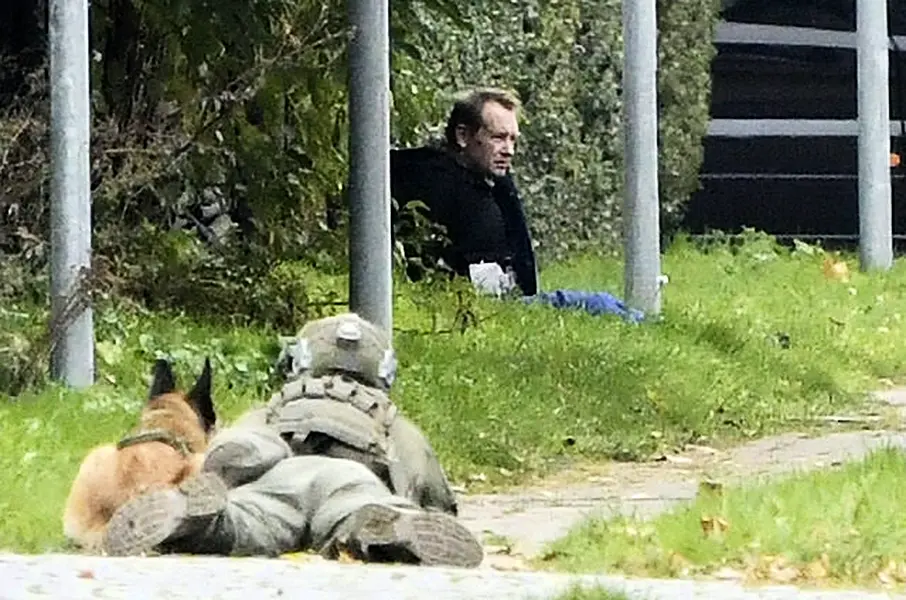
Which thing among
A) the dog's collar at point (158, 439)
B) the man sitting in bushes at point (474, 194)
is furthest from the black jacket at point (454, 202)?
the dog's collar at point (158, 439)

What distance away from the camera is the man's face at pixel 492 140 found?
39.5 ft

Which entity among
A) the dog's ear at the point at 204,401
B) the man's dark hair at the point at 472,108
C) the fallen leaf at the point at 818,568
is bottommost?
the fallen leaf at the point at 818,568

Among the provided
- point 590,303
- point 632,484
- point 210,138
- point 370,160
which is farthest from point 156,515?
point 590,303

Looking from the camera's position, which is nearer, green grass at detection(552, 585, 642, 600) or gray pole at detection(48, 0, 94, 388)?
green grass at detection(552, 585, 642, 600)

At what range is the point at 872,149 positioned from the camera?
18062 mm

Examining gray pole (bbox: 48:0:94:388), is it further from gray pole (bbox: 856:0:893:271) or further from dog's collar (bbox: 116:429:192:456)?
gray pole (bbox: 856:0:893:271)

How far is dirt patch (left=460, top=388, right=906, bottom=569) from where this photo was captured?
7605mm

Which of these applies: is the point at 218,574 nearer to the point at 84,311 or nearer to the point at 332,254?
the point at 84,311

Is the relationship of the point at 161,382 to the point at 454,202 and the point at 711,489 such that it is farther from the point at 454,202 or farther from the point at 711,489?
the point at 454,202

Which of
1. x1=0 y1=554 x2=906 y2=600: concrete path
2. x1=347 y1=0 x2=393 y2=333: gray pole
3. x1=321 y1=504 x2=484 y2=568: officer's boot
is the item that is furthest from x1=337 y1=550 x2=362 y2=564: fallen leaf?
x1=347 y1=0 x2=393 y2=333: gray pole

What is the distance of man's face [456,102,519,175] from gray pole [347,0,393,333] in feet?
7.64

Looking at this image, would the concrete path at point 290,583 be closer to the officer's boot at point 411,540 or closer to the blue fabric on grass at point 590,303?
the officer's boot at point 411,540

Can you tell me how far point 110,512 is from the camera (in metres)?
6.50

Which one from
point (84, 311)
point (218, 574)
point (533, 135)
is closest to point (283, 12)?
point (84, 311)
